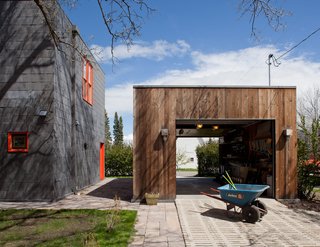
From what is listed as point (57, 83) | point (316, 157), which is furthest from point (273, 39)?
point (57, 83)

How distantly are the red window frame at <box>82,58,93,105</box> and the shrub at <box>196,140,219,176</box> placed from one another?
9.28 meters

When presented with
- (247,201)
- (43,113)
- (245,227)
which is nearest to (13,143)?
(43,113)

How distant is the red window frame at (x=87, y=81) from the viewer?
1448cm

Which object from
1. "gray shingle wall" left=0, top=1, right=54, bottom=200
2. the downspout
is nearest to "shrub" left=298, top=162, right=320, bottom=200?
the downspout

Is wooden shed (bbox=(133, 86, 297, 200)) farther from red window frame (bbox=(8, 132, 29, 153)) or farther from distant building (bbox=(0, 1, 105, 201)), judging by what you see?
red window frame (bbox=(8, 132, 29, 153))

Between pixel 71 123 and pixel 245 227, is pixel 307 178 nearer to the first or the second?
pixel 245 227

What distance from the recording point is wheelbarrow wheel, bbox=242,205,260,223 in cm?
772

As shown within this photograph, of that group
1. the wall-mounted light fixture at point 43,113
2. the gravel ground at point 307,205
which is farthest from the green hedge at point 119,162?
the gravel ground at point 307,205

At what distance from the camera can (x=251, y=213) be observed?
7.80 metres

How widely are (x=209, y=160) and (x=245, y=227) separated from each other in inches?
582

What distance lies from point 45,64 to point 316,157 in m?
9.25

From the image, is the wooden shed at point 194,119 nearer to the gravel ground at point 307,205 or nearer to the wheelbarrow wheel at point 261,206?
the gravel ground at point 307,205

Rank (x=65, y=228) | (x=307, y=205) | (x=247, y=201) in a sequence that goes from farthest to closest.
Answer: (x=307, y=205), (x=247, y=201), (x=65, y=228)

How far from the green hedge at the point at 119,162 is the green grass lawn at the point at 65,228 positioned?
12.9 meters
